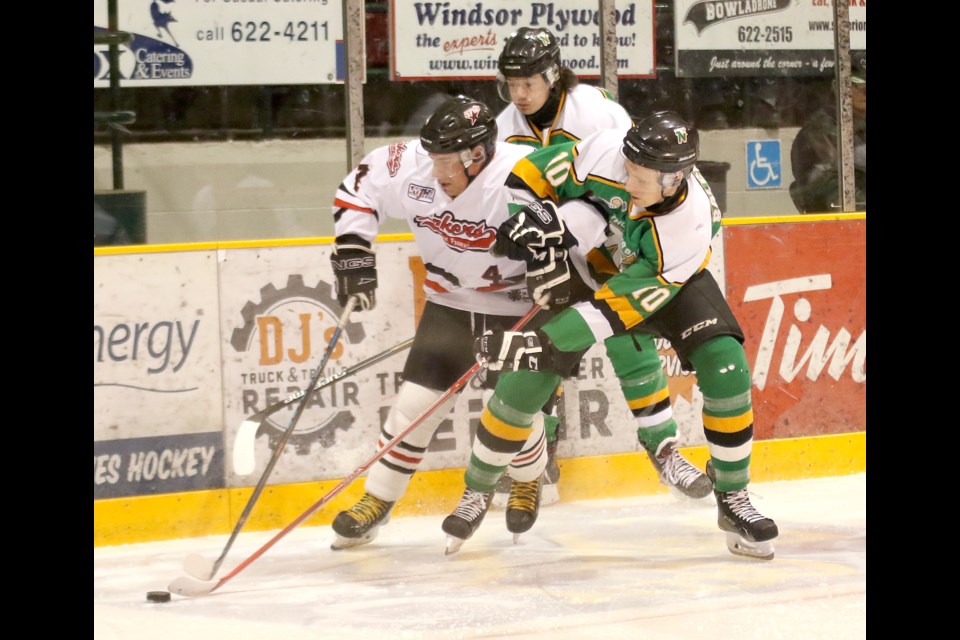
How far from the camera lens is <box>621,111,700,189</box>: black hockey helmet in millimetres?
2916

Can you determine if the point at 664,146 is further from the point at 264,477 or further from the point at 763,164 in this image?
the point at 763,164

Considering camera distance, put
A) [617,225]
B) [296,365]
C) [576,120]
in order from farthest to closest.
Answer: [296,365]
[576,120]
[617,225]

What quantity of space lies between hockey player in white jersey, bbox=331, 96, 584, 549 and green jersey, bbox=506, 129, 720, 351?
0.13 m

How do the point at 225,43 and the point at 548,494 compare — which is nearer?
the point at 548,494

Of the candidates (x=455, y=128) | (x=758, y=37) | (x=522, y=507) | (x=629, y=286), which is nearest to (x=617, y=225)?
(x=629, y=286)

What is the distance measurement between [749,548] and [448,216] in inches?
46.7

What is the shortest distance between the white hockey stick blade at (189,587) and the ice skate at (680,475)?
1307mm

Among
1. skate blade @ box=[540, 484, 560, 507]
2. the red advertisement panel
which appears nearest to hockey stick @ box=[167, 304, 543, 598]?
→ skate blade @ box=[540, 484, 560, 507]

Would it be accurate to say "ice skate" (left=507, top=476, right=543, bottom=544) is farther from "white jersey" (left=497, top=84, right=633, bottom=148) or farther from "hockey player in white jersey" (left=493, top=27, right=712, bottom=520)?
"white jersey" (left=497, top=84, right=633, bottom=148)

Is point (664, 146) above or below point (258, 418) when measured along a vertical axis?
above

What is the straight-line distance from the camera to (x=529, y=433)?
3287mm

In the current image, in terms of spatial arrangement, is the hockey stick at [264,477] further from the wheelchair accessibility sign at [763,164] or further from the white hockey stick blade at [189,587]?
the wheelchair accessibility sign at [763,164]

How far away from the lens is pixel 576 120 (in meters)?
3.51

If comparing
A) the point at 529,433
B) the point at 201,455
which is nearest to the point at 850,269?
the point at 529,433
